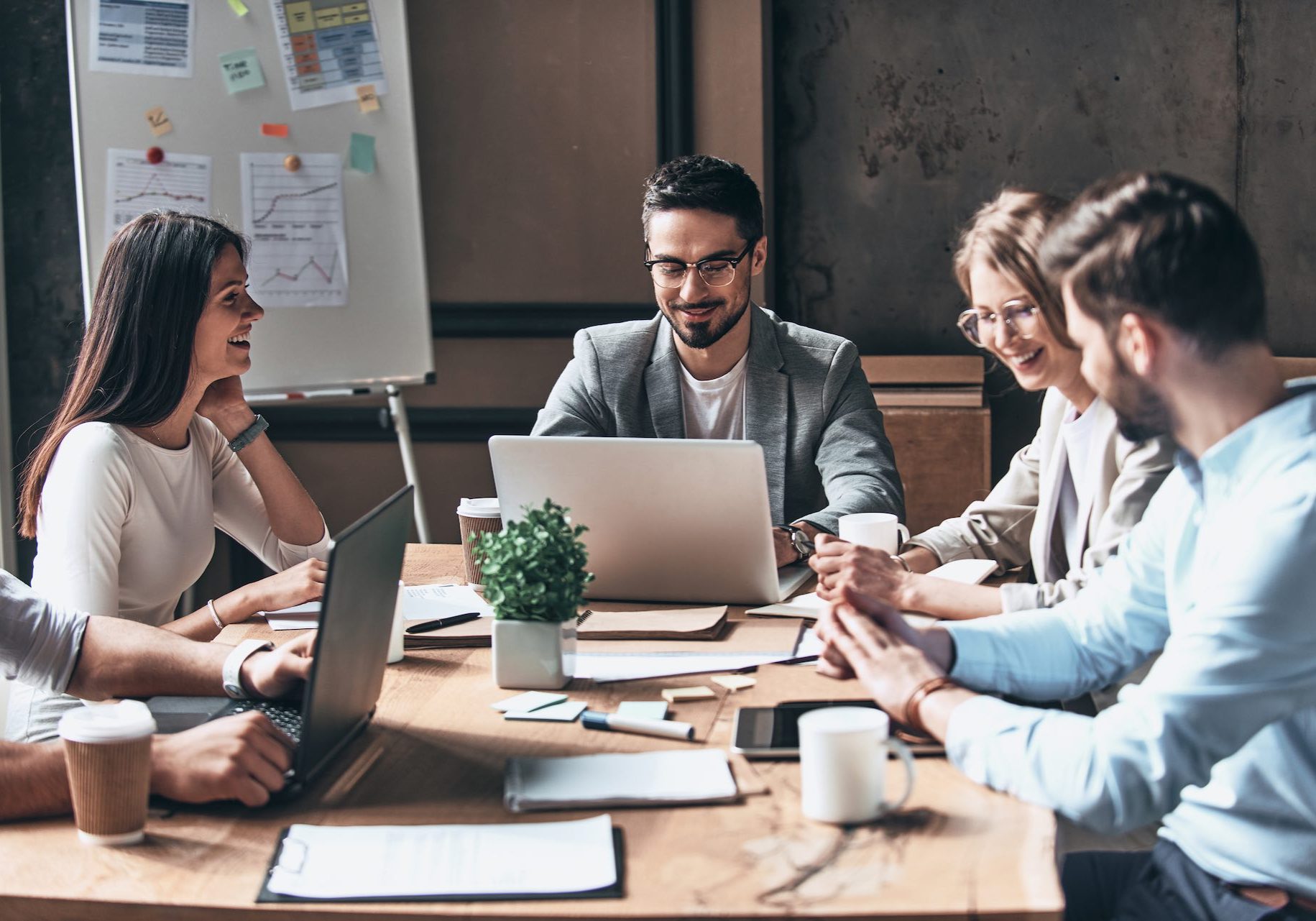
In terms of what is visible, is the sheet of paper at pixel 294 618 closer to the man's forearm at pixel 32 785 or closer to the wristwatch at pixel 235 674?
the wristwatch at pixel 235 674

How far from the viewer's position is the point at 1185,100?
3408 mm

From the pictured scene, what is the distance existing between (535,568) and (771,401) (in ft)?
3.15

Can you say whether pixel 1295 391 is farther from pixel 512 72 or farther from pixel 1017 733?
pixel 512 72

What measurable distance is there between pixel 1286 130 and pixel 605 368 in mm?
2237

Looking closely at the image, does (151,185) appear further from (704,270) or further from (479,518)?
(479,518)

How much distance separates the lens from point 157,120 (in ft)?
10.1

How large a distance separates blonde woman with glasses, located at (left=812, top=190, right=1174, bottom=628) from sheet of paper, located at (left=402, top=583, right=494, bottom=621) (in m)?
0.50

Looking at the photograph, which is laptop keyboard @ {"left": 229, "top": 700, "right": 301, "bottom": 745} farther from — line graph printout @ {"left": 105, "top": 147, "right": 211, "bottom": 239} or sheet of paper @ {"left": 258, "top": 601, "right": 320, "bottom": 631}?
line graph printout @ {"left": 105, "top": 147, "right": 211, "bottom": 239}

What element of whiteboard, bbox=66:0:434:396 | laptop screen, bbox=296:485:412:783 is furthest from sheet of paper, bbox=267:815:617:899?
whiteboard, bbox=66:0:434:396

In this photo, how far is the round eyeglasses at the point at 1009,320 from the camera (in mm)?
1697

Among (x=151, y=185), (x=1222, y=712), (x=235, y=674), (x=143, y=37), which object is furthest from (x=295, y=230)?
(x=1222, y=712)

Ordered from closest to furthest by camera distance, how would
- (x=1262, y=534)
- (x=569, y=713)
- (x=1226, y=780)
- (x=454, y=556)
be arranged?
(x=1262, y=534) → (x=1226, y=780) → (x=569, y=713) → (x=454, y=556)

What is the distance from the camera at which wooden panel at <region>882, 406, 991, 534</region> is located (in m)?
3.37

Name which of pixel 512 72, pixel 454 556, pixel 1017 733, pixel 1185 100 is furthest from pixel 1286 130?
Result: pixel 1017 733
